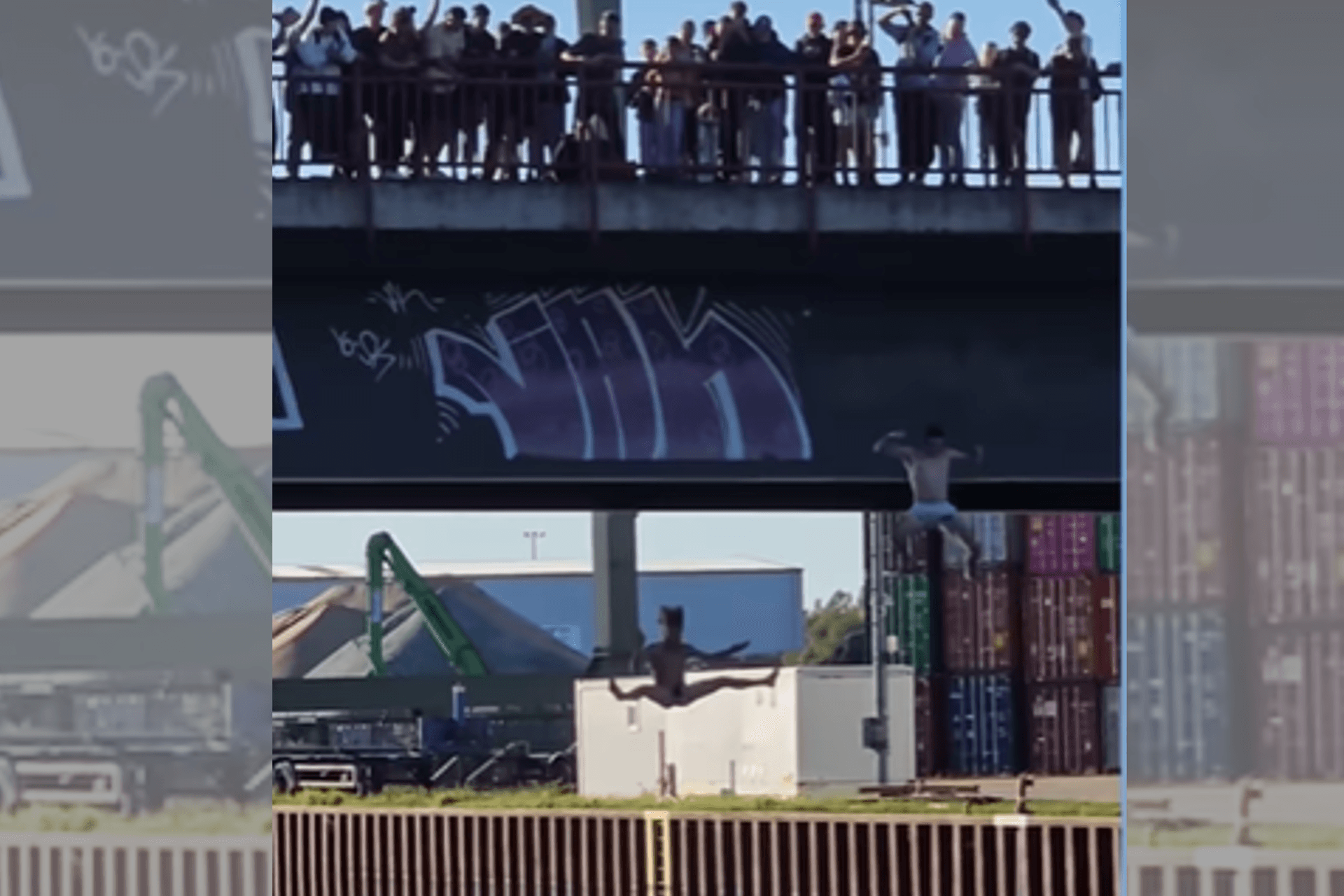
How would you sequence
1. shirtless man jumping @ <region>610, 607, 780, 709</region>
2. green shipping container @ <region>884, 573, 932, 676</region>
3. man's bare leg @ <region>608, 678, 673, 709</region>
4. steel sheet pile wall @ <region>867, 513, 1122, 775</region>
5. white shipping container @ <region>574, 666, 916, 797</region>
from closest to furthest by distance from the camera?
white shipping container @ <region>574, 666, 916, 797</region>
shirtless man jumping @ <region>610, 607, 780, 709</region>
man's bare leg @ <region>608, 678, 673, 709</region>
steel sheet pile wall @ <region>867, 513, 1122, 775</region>
green shipping container @ <region>884, 573, 932, 676</region>

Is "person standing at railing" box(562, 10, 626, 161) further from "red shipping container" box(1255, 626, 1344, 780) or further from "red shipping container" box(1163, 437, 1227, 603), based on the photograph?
"red shipping container" box(1255, 626, 1344, 780)

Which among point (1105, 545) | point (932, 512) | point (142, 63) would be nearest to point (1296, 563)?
point (142, 63)

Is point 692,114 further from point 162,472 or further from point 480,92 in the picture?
point 162,472

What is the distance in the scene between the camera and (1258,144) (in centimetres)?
684

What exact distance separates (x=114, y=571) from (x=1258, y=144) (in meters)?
3.35

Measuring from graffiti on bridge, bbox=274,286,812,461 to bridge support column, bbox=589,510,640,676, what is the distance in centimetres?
1830

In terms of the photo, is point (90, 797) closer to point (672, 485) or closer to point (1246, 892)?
point (1246, 892)

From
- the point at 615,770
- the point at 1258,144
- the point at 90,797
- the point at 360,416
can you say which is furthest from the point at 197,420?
the point at 615,770

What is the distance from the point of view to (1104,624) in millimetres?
44188

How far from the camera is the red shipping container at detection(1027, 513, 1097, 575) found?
4416 centimetres

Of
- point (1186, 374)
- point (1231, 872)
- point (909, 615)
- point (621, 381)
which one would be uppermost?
point (621, 381)

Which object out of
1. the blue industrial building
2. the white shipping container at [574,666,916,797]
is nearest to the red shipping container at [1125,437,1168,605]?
the white shipping container at [574,666,916,797]

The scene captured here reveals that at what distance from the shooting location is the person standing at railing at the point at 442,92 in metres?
20.9

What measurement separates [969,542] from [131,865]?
38.6 metres
